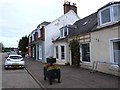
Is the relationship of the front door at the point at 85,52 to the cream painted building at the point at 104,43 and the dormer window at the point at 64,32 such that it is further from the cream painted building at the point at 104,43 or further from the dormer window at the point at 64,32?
the dormer window at the point at 64,32

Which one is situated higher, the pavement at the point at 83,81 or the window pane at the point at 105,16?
the window pane at the point at 105,16

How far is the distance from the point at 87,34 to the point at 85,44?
154 centimetres

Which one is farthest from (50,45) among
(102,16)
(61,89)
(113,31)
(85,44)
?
(61,89)

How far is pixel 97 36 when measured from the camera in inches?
706

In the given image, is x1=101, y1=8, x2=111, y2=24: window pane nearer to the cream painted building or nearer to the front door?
the cream painted building

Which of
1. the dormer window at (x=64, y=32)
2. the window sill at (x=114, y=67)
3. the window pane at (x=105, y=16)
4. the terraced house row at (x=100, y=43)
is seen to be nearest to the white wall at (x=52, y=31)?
the dormer window at (x=64, y=32)

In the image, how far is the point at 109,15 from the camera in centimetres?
1730

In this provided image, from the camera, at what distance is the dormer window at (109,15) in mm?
16656

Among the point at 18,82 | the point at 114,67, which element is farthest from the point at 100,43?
the point at 18,82

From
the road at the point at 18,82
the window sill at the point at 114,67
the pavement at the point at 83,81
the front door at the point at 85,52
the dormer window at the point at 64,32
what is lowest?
the road at the point at 18,82

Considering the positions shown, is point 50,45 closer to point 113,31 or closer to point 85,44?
point 85,44

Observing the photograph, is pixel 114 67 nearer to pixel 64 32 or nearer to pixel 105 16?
pixel 105 16

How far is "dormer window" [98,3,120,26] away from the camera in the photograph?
54.6ft

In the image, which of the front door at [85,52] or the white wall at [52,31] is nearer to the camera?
the front door at [85,52]
